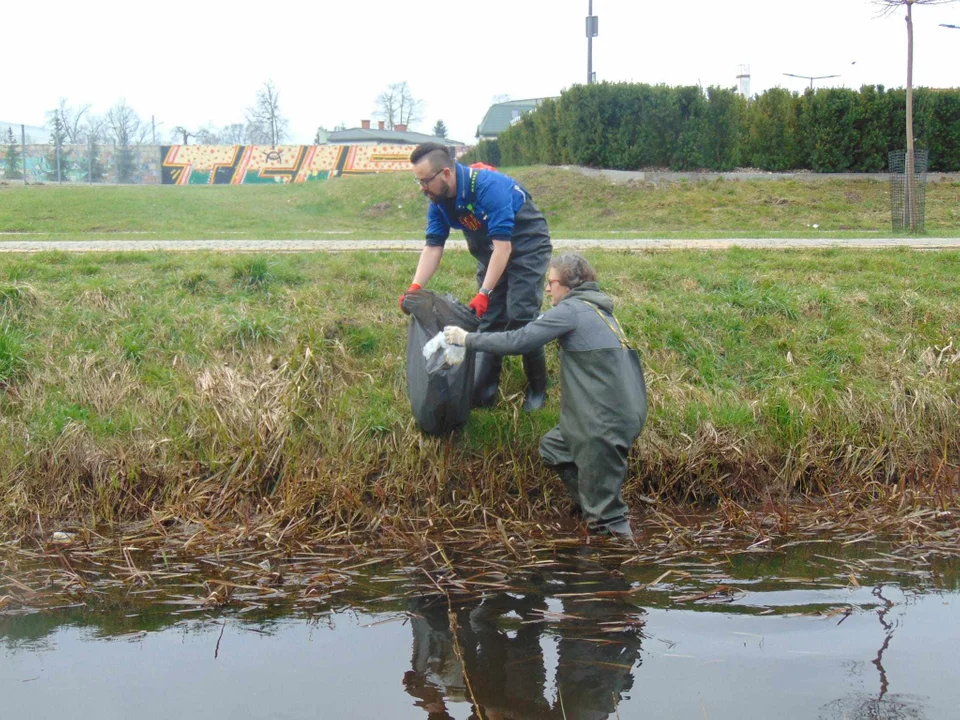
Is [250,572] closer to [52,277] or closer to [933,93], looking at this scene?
[52,277]

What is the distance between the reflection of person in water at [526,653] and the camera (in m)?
3.54

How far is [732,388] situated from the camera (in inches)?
277

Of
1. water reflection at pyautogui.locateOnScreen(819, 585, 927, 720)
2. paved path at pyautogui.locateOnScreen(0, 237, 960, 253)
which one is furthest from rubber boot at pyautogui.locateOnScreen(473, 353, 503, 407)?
A: paved path at pyautogui.locateOnScreen(0, 237, 960, 253)

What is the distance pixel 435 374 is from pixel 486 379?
944 millimetres

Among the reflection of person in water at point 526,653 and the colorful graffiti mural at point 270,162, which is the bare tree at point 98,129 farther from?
the reflection of person in water at point 526,653

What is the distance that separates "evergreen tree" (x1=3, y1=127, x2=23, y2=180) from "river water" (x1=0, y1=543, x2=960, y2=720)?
51.5 meters

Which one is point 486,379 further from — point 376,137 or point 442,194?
point 376,137

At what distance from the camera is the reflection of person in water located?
3535mm

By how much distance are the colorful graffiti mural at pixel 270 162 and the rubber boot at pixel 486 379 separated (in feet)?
150

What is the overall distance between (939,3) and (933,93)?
23.7 ft

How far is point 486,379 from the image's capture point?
20.2 feet

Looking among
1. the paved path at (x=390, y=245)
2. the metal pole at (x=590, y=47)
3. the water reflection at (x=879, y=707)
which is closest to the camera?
the water reflection at (x=879, y=707)

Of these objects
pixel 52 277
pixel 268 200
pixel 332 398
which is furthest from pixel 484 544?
pixel 268 200

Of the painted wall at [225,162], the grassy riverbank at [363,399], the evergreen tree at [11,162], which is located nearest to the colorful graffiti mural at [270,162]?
the painted wall at [225,162]
